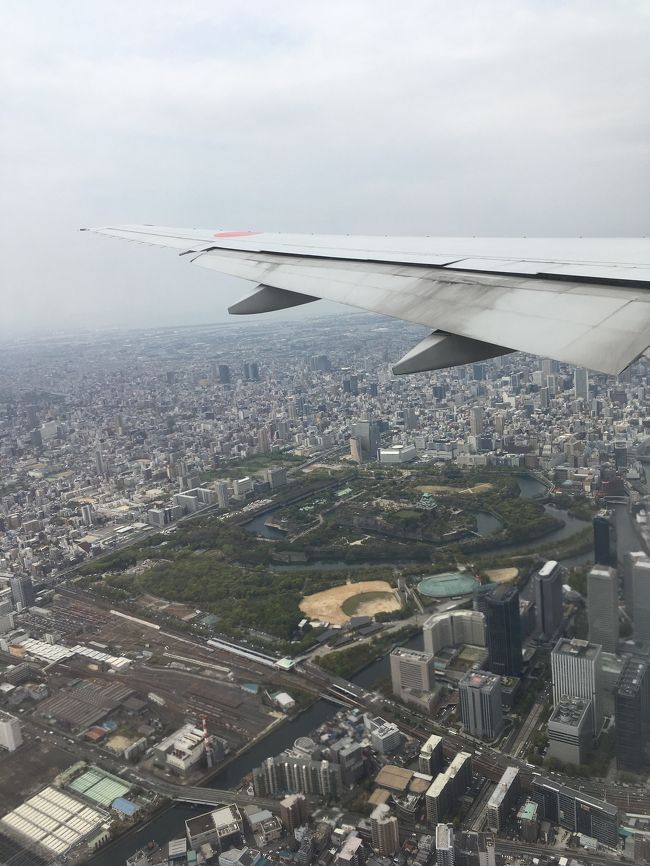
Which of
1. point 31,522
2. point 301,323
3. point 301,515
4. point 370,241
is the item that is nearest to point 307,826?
point 370,241

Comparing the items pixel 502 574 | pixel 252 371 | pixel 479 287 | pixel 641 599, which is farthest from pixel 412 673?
pixel 252 371

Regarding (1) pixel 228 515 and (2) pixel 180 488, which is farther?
(2) pixel 180 488

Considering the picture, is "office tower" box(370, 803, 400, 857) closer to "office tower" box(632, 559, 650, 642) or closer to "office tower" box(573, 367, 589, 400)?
"office tower" box(632, 559, 650, 642)

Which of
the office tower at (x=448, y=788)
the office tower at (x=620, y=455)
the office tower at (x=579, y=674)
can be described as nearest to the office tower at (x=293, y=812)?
the office tower at (x=448, y=788)

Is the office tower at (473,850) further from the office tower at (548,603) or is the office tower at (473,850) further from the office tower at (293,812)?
the office tower at (548,603)

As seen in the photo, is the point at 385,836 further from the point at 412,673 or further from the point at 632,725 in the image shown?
the point at 632,725

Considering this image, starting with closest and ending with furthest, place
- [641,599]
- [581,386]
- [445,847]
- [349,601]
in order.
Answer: [445,847], [641,599], [349,601], [581,386]

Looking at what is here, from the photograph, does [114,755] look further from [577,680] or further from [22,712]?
[577,680]
